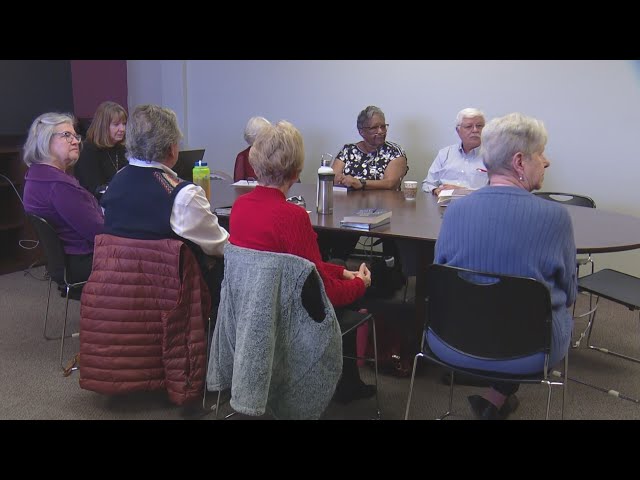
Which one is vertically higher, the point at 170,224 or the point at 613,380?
the point at 170,224

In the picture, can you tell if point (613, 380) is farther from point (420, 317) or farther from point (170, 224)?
point (170, 224)

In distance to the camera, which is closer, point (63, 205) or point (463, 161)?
point (63, 205)

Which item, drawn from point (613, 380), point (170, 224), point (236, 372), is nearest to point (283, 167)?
point (170, 224)

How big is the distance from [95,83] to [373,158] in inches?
114

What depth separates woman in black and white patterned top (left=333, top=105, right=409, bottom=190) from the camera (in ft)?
14.0

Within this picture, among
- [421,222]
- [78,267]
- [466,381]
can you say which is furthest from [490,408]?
[78,267]

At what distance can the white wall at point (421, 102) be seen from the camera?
4.36 m

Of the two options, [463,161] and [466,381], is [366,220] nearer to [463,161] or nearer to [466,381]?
[466,381]

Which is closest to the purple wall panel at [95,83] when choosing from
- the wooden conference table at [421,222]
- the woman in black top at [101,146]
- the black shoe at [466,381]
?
the woman in black top at [101,146]

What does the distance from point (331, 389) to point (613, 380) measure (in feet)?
5.45

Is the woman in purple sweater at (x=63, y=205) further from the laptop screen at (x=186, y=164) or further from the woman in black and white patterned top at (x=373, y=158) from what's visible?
the woman in black and white patterned top at (x=373, y=158)

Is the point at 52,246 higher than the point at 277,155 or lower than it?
lower

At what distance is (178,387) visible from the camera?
2.51m

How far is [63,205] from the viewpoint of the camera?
2943 mm
